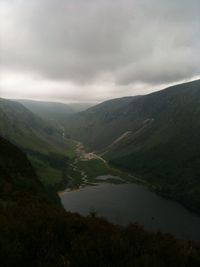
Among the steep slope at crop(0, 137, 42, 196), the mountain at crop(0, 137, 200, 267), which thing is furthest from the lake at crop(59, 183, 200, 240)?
the mountain at crop(0, 137, 200, 267)

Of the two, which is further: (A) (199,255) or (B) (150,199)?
(B) (150,199)

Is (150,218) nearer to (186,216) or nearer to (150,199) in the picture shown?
(186,216)

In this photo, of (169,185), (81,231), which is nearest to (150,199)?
(169,185)

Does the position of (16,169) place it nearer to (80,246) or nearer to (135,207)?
(80,246)

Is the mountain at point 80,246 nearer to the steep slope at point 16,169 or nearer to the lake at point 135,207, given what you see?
the steep slope at point 16,169

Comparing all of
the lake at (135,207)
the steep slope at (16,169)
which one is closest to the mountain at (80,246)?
the steep slope at (16,169)

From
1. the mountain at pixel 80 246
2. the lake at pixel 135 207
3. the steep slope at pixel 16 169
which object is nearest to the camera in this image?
the mountain at pixel 80 246

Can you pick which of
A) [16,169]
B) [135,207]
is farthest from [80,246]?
[135,207]

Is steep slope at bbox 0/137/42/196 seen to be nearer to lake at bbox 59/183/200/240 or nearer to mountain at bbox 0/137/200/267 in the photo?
mountain at bbox 0/137/200/267
